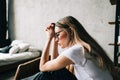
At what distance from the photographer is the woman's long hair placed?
141 cm

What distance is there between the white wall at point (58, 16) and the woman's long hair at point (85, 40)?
1749 mm

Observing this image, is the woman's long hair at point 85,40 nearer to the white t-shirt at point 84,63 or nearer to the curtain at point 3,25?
the white t-shirt at point 84,63

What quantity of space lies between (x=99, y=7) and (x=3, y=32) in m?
2.23

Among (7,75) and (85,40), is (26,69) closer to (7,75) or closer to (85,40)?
(85,40)

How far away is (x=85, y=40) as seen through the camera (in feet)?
4.71

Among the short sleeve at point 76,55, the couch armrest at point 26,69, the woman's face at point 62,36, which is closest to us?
the short sleeve at point 76,55

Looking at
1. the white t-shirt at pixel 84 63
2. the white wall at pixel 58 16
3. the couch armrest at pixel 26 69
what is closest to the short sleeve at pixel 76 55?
the white t-shirt at pixel 84 63

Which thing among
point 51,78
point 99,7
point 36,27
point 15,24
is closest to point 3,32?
point 15,24

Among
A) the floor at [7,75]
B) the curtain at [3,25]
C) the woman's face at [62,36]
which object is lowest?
the floor at [7,75]

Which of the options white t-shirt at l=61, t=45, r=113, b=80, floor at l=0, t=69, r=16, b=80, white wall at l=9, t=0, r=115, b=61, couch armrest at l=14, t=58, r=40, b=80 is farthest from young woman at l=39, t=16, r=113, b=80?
floor at l=0, t=69, r=16, b=80

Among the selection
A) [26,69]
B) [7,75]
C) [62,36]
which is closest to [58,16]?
[7,75]

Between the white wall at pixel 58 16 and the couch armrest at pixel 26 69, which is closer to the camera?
the couch armrest at pixel 26 69

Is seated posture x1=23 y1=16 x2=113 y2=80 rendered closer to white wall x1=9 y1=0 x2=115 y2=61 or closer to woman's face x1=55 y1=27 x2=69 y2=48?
woman's face x1=55 y1=27 x2=69 y2=48

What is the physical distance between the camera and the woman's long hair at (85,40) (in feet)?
4.61
